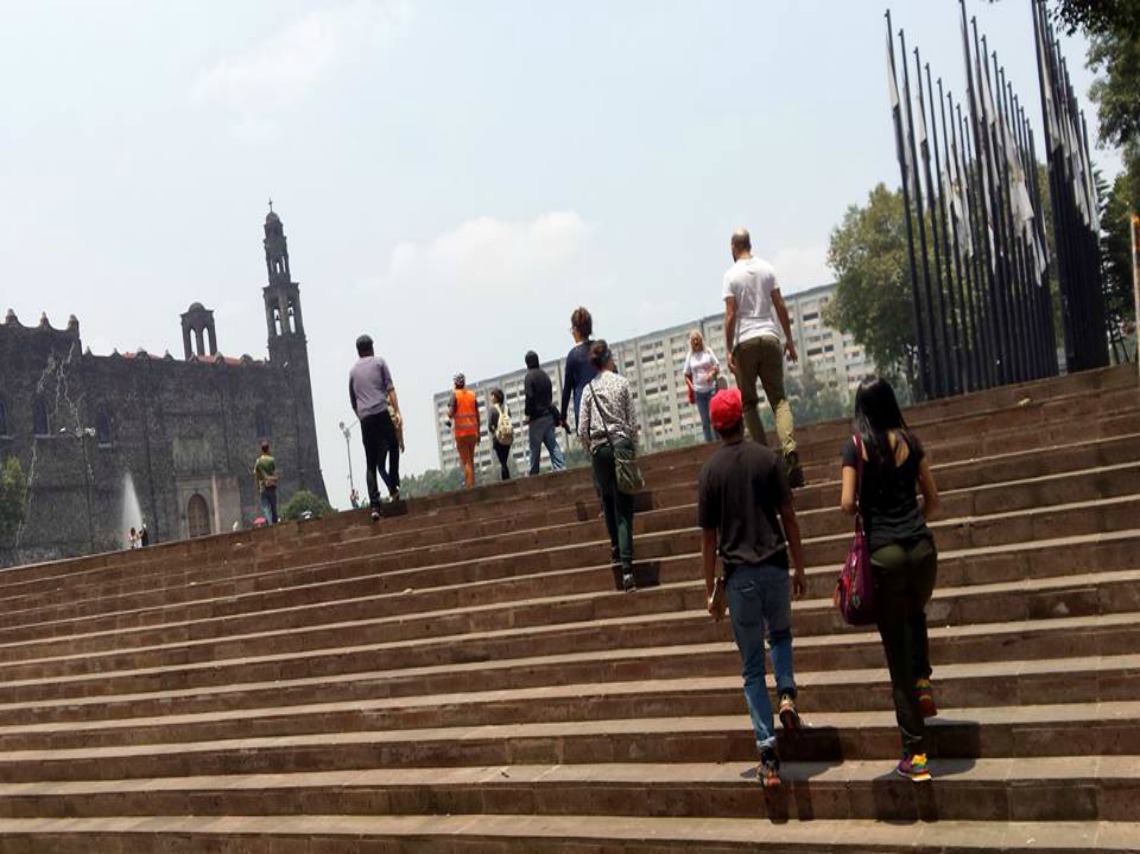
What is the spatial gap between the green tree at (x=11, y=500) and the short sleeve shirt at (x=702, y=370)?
5409cm

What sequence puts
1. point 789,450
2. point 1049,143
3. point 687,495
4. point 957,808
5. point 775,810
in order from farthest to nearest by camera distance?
point 1049,143, point 687,495, point 789,450, point 775,810, point 957,808

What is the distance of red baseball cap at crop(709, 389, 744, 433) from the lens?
5.93 m

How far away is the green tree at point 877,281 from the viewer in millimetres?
55594

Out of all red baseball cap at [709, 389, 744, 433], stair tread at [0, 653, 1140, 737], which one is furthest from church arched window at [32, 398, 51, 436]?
red baseball cap at [709, 389, 744, 433]

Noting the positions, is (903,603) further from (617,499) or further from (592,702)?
(617,499)

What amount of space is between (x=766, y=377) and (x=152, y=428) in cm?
6778

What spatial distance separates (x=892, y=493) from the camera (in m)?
5.39

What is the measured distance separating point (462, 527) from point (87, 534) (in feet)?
198

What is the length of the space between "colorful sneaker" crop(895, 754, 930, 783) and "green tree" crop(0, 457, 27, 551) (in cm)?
6242

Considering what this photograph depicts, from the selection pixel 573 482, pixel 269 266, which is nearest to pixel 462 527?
pixel 573 482

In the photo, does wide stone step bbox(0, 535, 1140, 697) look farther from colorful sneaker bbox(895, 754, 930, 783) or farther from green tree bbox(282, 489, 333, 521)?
green tree bbox(282, 489, 333, 521)

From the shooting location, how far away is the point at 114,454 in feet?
229

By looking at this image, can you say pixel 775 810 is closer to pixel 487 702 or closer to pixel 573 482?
pixel 487 702

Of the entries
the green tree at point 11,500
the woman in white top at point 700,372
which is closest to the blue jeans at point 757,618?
the woman in white top at point 700,372
